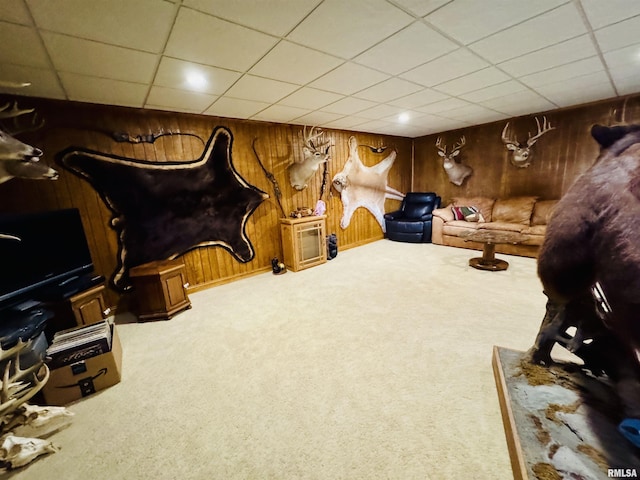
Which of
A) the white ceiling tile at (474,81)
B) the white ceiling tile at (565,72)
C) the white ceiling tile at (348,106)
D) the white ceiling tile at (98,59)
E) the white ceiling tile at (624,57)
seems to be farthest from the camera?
the white ceiling tile at (348,106)

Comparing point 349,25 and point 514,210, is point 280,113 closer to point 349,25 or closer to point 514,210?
point 349,25

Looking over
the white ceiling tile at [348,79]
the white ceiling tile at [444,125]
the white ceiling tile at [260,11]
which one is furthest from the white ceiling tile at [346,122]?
the white ceiling tile at [260,11]

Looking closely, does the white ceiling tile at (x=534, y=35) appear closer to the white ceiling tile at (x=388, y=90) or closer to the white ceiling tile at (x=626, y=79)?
the white ceiling tile at (x=388, y=90)

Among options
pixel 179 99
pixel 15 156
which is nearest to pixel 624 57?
pixel 179 99

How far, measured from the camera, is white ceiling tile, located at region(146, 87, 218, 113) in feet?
7.88

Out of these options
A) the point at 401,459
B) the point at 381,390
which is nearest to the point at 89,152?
the point at 381,390

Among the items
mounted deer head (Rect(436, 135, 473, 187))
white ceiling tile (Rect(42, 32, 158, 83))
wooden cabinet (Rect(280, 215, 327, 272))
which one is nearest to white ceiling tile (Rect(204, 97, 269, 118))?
white ceiling tile (Rect(42, 32, 158, 83))

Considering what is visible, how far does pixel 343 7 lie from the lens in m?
1.37

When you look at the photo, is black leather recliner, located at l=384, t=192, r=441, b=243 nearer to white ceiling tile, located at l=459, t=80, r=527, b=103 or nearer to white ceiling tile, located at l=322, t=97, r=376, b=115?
white ceiling tile, located at l=459, t=80, r=527, b=103

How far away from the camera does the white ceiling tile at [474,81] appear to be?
2381 millimetres

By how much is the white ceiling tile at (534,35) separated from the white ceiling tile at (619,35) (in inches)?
6.7

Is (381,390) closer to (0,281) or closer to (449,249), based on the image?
(0,281)

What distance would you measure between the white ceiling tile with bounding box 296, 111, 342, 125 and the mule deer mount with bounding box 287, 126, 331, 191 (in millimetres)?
132
